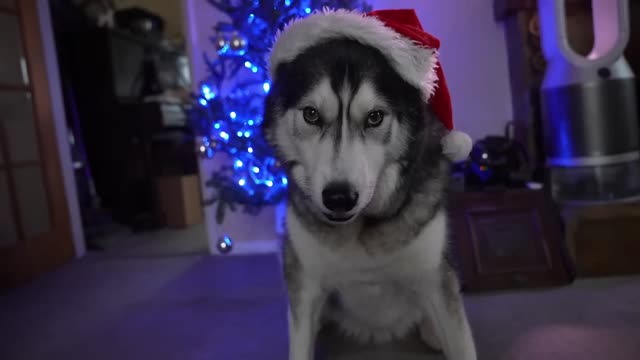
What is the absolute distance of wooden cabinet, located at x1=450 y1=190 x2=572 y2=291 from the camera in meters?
1.70

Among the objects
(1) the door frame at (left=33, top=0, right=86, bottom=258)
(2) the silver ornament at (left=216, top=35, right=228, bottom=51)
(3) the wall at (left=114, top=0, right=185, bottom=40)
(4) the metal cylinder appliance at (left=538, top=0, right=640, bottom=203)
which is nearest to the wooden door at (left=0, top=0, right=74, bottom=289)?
(1) the door frame at (left=33, top=0, right=86, bottom=258)

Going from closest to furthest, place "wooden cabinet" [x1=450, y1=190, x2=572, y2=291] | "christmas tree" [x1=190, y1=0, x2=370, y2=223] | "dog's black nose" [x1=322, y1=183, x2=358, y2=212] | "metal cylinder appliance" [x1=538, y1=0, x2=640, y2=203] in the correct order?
"dog's black nose" [x1=322, y1=183, x2=358, y2=212], "wooden cabinet" [x1=450, y1=190, x2=572, y2=291], "metal cylinder appliance" [x1=538, y1=0, x2=640, y2=203], "christmas tree" [x1=190, y1=0, x2=370, y2=223]

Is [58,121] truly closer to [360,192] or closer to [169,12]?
[360,192]

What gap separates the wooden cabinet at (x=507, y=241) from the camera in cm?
170

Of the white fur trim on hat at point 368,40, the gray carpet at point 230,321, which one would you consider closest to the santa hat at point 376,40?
the white fur trim on hat at point 368,40

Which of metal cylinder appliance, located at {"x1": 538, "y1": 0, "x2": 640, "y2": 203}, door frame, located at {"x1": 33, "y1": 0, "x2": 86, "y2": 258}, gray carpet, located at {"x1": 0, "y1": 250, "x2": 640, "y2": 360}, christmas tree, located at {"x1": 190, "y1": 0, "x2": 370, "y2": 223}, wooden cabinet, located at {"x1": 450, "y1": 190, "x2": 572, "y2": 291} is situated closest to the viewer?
gray carpet, located at {"x1": 0, "y1": 250, "x2": 640, "y2": 360}

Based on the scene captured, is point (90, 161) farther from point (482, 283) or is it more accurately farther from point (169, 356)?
point (482, 283)

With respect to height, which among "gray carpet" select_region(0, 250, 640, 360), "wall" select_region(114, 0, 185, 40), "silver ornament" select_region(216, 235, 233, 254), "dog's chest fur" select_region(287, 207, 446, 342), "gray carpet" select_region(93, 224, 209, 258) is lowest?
"gray carpet" select_region(0, 250, 640, 360)

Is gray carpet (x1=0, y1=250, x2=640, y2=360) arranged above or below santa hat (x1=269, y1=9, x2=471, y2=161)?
below

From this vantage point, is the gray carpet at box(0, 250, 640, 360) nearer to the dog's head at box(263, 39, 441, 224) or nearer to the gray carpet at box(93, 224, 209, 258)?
the gray carpet at box(93, 224, 209, 258)

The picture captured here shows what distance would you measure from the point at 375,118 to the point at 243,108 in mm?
1283

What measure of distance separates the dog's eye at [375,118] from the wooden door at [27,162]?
1.92 m

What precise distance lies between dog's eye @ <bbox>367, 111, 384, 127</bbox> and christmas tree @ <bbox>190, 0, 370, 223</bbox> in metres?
1.08

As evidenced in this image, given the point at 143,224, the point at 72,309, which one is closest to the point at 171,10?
the point at 143,224
